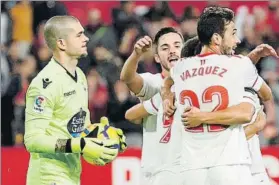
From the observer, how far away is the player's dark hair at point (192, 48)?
762 centimetres

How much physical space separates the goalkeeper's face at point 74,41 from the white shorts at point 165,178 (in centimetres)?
130

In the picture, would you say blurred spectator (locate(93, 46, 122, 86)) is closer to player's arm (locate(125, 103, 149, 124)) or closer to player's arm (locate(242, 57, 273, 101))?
player's arm (locate(125, 103, 149, 124))

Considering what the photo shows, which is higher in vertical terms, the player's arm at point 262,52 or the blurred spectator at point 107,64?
the blurred spectator at point 107,64

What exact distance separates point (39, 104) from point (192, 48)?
4.59ft

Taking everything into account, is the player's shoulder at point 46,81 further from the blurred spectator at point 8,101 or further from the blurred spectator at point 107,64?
the blurred spectator at point 107,64

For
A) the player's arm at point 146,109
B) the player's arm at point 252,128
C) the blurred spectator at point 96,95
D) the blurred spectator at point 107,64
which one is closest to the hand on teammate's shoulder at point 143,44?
Answer: the player's arm at point 146,109

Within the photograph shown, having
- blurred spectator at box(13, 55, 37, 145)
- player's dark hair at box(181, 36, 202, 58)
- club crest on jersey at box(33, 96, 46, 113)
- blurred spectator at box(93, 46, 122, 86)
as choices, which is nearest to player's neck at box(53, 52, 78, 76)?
club crest on jersey at box(33, 96, 46, 113)

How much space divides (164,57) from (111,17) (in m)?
7.18

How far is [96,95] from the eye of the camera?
13703 millimetres

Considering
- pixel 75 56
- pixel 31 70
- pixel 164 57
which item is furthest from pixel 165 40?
pixel 31 70

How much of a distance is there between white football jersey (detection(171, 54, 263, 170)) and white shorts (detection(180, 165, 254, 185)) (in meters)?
0.04

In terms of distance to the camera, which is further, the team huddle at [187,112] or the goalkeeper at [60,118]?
the goalkeeper at [60,118]

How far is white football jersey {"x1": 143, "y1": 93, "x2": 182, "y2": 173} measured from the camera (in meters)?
7.91

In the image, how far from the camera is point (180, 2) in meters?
16.2
